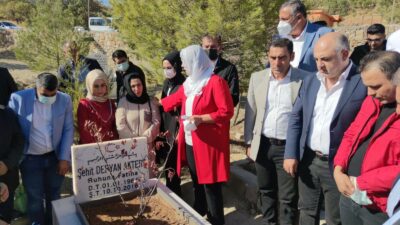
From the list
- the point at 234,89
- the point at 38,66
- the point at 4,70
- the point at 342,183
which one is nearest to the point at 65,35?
the point at 38,66

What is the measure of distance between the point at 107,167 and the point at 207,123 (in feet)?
3.06

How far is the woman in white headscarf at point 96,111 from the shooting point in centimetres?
342

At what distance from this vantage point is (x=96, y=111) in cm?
346

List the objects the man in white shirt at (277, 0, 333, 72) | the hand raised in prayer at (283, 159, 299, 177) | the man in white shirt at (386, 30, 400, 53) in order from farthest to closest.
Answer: the man in white shirt at (277, 0, 333, 72) → the hand raised in prayer at (283, 159, 299, 177) → the man in white shirt at (386, 30, 400, 53)

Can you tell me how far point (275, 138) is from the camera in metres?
3.12

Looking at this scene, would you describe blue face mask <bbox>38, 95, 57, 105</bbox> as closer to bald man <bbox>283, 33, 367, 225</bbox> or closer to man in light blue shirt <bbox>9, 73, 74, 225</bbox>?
man in light blue shirt <bbox>9, 73, 74, 225</bbox>

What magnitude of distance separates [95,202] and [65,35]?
8839 millimetres

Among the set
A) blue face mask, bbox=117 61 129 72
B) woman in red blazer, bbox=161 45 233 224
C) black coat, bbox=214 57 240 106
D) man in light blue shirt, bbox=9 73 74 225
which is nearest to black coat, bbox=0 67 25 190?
man in light blue shirt, bbox=9 73 74 225

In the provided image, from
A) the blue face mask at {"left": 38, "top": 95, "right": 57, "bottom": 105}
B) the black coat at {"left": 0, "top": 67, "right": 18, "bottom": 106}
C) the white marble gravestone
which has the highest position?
the black coat at {"left": 0, "top": 67, "right": 18, "bottom": 106}

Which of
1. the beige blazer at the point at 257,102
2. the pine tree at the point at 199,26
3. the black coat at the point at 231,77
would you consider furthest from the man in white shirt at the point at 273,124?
the pine tree at the point at 199,26

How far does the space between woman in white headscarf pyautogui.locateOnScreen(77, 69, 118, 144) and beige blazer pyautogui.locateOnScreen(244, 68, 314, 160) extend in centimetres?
134

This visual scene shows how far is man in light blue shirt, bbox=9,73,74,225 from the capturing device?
3096 mm

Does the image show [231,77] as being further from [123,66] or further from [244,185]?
[123,66]

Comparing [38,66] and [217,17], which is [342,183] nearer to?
[217,17]
